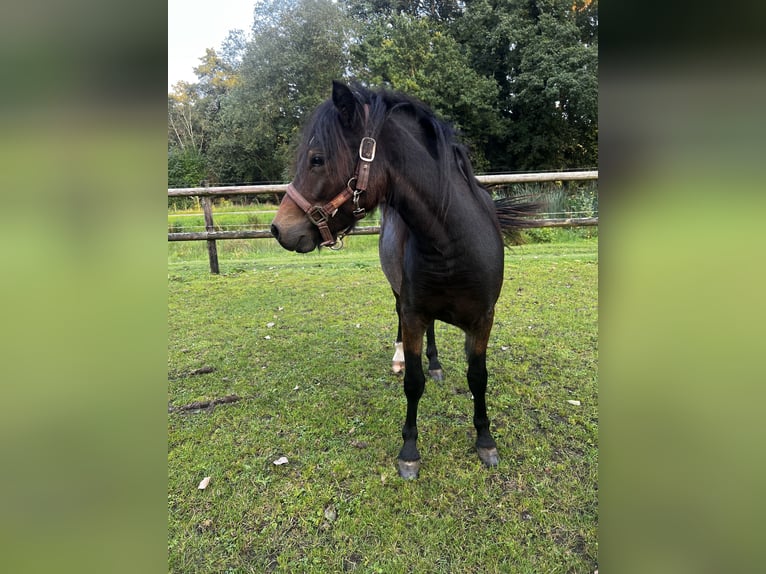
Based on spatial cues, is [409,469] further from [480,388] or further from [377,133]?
[377,133]

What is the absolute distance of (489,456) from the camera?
2.55m

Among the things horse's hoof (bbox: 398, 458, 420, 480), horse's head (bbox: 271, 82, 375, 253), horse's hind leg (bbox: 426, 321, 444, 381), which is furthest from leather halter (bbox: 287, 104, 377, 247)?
horse's hind leg (bbox: 426, 321, 444, 381)

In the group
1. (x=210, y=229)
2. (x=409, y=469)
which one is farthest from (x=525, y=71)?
(x=409, y=469)

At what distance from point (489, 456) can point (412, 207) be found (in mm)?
1709

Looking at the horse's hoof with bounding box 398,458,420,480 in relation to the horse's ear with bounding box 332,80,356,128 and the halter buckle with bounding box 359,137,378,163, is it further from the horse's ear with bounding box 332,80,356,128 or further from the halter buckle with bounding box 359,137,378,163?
the horse's ear with bounding box 332,80,356,128

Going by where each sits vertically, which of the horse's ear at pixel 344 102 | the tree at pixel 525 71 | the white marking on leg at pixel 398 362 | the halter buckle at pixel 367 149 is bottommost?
the white marking on leg at pixel 398 362

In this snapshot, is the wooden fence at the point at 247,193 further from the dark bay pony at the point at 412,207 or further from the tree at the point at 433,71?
the tree at the point at 433,71

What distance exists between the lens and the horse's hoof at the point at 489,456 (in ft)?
8.34

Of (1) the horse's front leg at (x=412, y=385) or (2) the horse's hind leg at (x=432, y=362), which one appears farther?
(2) the horse's hind leg at (x=432, y=362)

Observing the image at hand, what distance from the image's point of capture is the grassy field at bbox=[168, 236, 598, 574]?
2008 millimetres

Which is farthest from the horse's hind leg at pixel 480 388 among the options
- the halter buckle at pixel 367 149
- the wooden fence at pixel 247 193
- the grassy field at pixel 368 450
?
the wooden fence at pixel 247 193
